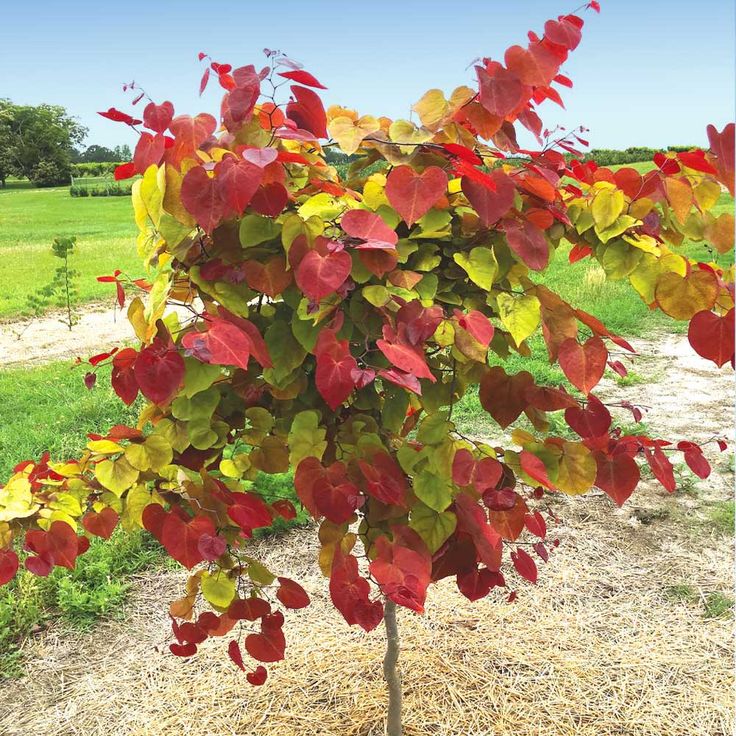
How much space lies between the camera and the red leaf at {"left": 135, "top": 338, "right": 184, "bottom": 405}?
3.78ft

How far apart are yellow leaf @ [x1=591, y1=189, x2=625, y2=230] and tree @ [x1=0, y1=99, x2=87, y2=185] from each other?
60326 millimetres

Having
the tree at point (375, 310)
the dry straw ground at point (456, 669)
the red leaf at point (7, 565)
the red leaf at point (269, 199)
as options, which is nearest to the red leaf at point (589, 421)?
the tree at point (375, 310)

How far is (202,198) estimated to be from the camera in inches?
44.5

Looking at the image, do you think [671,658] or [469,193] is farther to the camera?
[671,658]

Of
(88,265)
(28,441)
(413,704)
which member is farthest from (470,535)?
(88,265)

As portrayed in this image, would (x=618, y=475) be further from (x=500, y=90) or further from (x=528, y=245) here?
(x=500, y=90)

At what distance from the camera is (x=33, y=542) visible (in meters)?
1.41

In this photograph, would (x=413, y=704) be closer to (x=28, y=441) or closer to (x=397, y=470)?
(x=397, y=470)

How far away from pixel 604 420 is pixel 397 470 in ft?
1.24

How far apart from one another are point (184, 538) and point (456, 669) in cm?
154

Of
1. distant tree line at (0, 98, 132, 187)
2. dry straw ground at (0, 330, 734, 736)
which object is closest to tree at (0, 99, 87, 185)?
distant tree line at (0, 98, 132, 187)

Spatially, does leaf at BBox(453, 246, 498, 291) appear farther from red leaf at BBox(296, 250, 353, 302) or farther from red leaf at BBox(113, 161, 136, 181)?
red leaf at BBox(113, 161, 136, 181)

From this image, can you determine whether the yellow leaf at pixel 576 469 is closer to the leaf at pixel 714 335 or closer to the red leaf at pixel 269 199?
the leaf at pixel 714 335

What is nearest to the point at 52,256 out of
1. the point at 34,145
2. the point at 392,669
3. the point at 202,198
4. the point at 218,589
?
the point at 392,669
